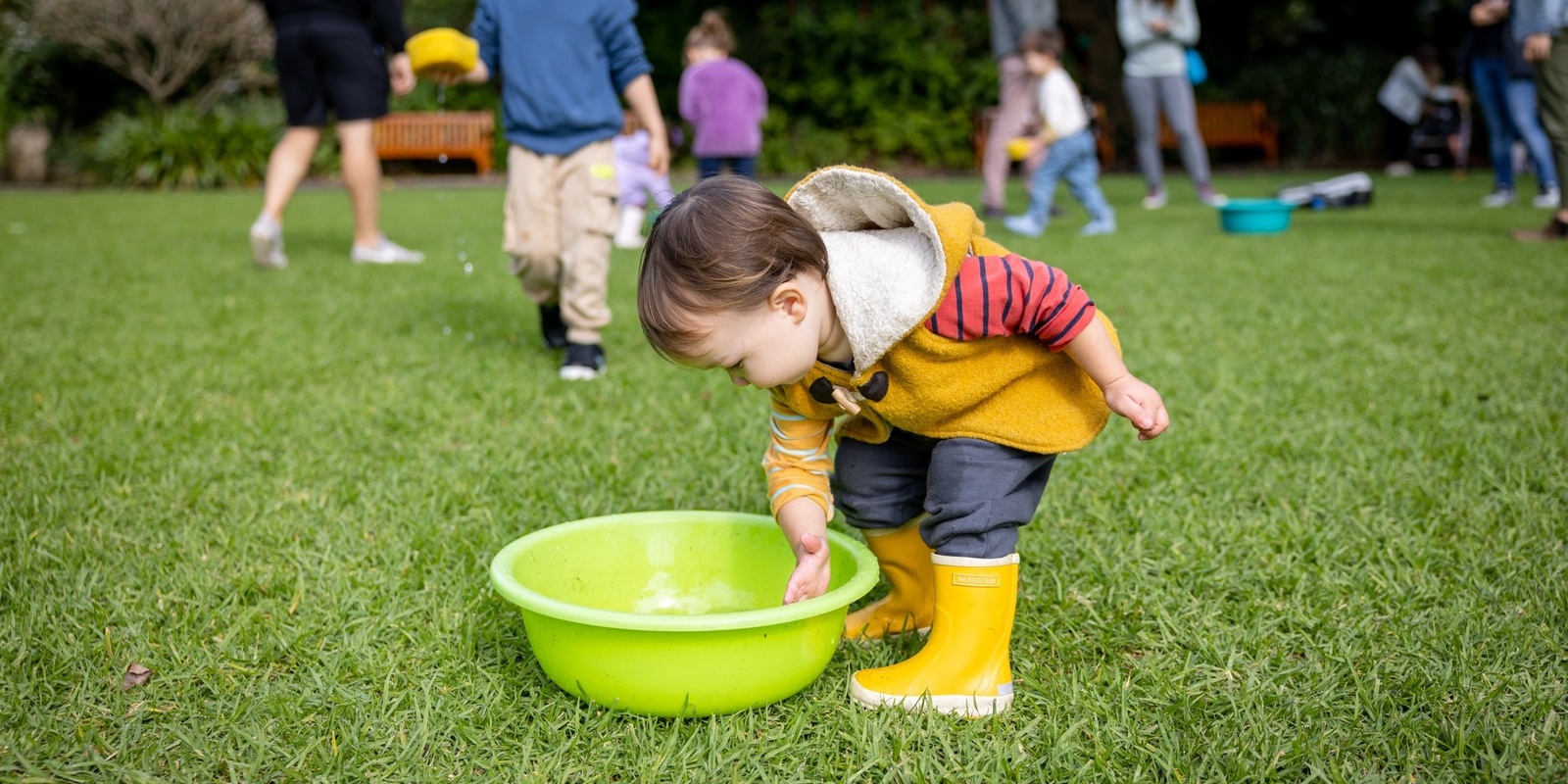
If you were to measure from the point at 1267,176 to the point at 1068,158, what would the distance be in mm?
7685

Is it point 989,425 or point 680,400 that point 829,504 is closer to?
point 989,425

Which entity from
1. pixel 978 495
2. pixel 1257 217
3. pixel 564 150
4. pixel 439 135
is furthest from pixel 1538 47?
pixel 439 135

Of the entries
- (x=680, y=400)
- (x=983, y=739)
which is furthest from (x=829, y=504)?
(x=680, y=400)

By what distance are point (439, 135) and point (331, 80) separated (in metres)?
10.5

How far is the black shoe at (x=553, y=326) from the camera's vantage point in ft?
13.6

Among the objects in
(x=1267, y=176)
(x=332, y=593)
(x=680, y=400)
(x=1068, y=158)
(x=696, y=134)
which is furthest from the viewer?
(x=1267, y=176)

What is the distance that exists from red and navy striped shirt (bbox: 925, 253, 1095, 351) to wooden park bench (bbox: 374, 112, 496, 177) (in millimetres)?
15020

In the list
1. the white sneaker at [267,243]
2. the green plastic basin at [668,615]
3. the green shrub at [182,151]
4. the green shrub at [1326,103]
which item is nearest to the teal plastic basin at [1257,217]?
the white sneaker at [267,243]

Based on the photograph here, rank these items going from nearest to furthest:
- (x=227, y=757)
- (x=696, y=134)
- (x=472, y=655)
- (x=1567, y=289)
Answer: (x=227, y=757)
(x=472, y=655)
(x=1567, y=289)
(x=696, y=134)

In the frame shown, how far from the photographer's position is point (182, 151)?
46.0ft

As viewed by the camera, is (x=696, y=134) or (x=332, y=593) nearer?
(x=332, y=593)

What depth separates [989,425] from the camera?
180 centimetres

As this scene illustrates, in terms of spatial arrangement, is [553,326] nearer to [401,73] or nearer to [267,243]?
[401,73]

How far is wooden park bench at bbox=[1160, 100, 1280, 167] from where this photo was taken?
15773 millimetres
